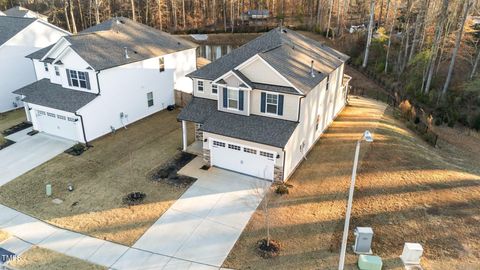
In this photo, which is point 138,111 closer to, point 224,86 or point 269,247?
point 224,86

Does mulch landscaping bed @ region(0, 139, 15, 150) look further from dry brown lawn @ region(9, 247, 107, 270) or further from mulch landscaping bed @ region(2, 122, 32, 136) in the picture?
dry brown lawn @ region(9, 247, 107, 270)

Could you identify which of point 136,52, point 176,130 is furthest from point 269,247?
point 136,52

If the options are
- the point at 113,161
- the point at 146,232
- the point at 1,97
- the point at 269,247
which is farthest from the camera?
the point at 1,97

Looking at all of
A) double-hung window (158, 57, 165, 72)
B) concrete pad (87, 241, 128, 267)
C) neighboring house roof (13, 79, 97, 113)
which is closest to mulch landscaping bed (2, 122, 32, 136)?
neighboring house roof (13, 79, 97, 113)

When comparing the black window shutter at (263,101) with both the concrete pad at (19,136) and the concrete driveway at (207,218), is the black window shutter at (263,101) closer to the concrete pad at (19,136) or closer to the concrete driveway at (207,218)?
the concrete driveway at (207,218)

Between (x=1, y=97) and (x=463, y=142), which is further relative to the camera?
(x=1, y=97)

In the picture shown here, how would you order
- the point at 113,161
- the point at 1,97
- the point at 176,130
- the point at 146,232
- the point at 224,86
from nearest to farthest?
the point at 146,232, the point at 224,86, the point at 113,161, the point at 176,130, the point at 1,97

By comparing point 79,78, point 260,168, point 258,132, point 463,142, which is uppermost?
point 79,78
